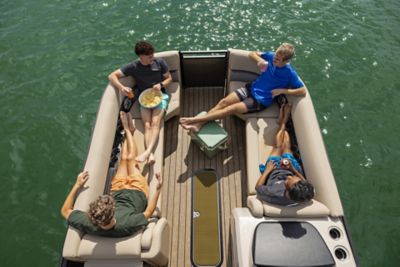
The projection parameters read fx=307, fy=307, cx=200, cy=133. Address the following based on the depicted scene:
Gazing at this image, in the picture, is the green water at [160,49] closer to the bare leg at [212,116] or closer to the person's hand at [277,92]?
the person's hand at [277,92]

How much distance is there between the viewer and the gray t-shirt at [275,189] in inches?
179

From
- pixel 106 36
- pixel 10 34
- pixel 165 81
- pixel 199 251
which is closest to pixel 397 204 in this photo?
pixel 199 251

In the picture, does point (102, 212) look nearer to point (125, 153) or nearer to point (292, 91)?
point (125, 153)

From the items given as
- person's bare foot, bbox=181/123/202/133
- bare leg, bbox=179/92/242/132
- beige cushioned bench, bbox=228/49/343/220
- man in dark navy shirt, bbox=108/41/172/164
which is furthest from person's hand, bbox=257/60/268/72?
man in dark navy shirt, bbox=108/41/172/164

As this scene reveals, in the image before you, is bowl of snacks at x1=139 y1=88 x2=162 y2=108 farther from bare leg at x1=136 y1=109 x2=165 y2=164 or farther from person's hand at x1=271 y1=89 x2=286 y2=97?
person's hand at x1=271 y1=89 x2=286 y2=97

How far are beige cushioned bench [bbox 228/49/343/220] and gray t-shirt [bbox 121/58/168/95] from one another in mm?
1576

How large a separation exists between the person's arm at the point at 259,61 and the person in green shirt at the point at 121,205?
9.73 feet

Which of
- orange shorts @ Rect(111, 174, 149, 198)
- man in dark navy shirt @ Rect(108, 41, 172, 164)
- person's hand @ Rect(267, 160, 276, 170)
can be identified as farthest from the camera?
man in dark navy shirt @ Rect(108, 41, 172, 164)

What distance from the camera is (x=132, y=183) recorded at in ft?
16.7

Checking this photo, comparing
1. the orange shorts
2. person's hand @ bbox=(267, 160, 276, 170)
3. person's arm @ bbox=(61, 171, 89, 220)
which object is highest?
person's arm @ bbox=(61, 171, 89, 220)

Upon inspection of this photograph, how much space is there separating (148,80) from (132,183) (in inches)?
93.1

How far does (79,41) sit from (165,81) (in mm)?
5403

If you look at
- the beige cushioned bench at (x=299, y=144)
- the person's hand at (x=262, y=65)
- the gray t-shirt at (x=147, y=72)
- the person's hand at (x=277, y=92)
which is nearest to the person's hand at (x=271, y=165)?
the beige cushioned bench at (x=299, y=144)

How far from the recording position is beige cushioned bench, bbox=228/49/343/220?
179 inches
